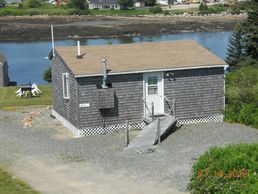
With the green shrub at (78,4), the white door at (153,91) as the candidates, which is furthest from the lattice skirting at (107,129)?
the green shrub at (78,4)

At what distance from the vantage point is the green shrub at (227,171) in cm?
1207

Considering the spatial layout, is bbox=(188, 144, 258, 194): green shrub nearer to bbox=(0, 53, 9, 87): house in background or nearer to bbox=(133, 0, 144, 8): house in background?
bbox=(0, 53, 9, 87): house in background

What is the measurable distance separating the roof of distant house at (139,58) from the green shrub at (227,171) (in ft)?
32.1

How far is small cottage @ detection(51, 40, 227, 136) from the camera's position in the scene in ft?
72.4

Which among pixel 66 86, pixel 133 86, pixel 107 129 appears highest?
pixel 133 86

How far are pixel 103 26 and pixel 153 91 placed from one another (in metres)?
84.4

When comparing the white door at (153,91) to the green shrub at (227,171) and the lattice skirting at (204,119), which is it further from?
the green shrub at (227,171)

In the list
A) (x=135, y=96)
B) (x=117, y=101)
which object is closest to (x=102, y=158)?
(x=117, y=101)

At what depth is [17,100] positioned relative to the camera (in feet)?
103

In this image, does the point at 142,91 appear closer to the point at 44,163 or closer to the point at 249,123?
Result: the point at 249,123

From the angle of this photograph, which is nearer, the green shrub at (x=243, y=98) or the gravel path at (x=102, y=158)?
the gravel path at (x=102, y=158)

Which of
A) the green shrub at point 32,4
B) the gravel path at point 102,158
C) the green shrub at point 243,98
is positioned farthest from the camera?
the green shrub at point 32,4

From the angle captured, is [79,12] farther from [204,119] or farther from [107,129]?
[107,129]

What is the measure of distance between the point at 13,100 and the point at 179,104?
11275 mm
